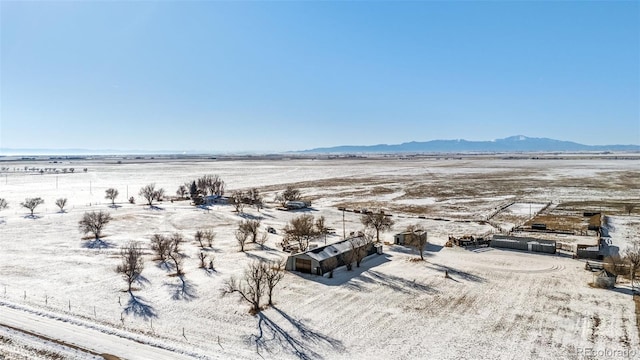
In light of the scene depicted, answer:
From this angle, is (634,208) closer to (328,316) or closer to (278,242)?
(278,242)

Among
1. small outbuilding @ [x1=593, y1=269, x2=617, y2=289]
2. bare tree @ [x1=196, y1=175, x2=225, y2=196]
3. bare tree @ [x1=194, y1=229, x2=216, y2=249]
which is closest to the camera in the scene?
small outbuilding @ [x1=593, y1=269, x2=617, y2=289]

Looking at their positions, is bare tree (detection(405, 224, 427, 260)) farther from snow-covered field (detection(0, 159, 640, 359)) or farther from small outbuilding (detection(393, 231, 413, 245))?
snow-covered field (detection(0, 159, 640, 359))

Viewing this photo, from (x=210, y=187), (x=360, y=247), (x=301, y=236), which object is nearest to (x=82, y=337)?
(x=360, y=247)

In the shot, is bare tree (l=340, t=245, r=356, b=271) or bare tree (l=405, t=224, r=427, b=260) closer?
bare tree (l=340, t=245, r=356, b=271)

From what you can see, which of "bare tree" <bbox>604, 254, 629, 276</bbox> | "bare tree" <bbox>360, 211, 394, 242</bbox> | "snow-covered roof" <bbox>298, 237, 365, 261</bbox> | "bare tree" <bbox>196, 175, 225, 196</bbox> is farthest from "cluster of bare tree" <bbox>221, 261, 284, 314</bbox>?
"bare tree" <bbox>196, 175, 225, 196</bbox>

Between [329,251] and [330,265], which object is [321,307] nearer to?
[330,265]

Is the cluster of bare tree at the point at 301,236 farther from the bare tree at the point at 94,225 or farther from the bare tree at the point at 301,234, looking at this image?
the bare tree at the point at 94,225
